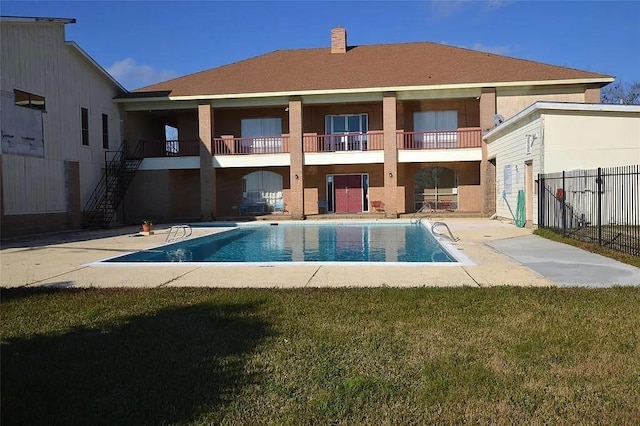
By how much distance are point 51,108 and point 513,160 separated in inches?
757

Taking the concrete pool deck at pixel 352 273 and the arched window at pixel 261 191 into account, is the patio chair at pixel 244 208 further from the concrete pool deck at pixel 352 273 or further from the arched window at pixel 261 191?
the concrete pool deck at pixel 352 273

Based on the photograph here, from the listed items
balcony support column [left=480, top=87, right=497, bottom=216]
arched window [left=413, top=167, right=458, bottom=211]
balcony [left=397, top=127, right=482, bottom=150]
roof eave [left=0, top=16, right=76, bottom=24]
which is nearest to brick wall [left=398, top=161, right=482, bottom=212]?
arched window [left=413, top=167, right=458, bottom=211]

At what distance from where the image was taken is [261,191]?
29766mm

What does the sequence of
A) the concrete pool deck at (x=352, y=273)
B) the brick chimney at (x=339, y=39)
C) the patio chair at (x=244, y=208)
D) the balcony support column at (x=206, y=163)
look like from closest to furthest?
1. the concrete pool deck at (x=352, y=273)
2. the balcony support column at (x=206, y=163)
3. the patio chair at (x=244, y=208)
4. the brick chimney at (x=339, y=39)

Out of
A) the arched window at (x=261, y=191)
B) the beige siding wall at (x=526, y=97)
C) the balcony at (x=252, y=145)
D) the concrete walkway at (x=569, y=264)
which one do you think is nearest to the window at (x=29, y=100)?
the balcony at (x=252, y=145)

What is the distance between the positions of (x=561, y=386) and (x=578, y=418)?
0.51 m

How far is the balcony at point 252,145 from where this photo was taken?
91.9 feet

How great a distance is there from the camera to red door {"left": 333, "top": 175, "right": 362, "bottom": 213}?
28.8 m

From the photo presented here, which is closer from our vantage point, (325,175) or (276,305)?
(276,305)

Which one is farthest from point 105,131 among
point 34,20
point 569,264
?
point 569,264

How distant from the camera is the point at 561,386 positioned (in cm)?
381

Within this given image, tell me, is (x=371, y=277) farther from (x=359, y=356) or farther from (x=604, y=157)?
(x=604, y=157)

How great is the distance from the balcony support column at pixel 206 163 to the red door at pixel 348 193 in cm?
698

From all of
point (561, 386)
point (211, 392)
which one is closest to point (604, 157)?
point (561, 386)
